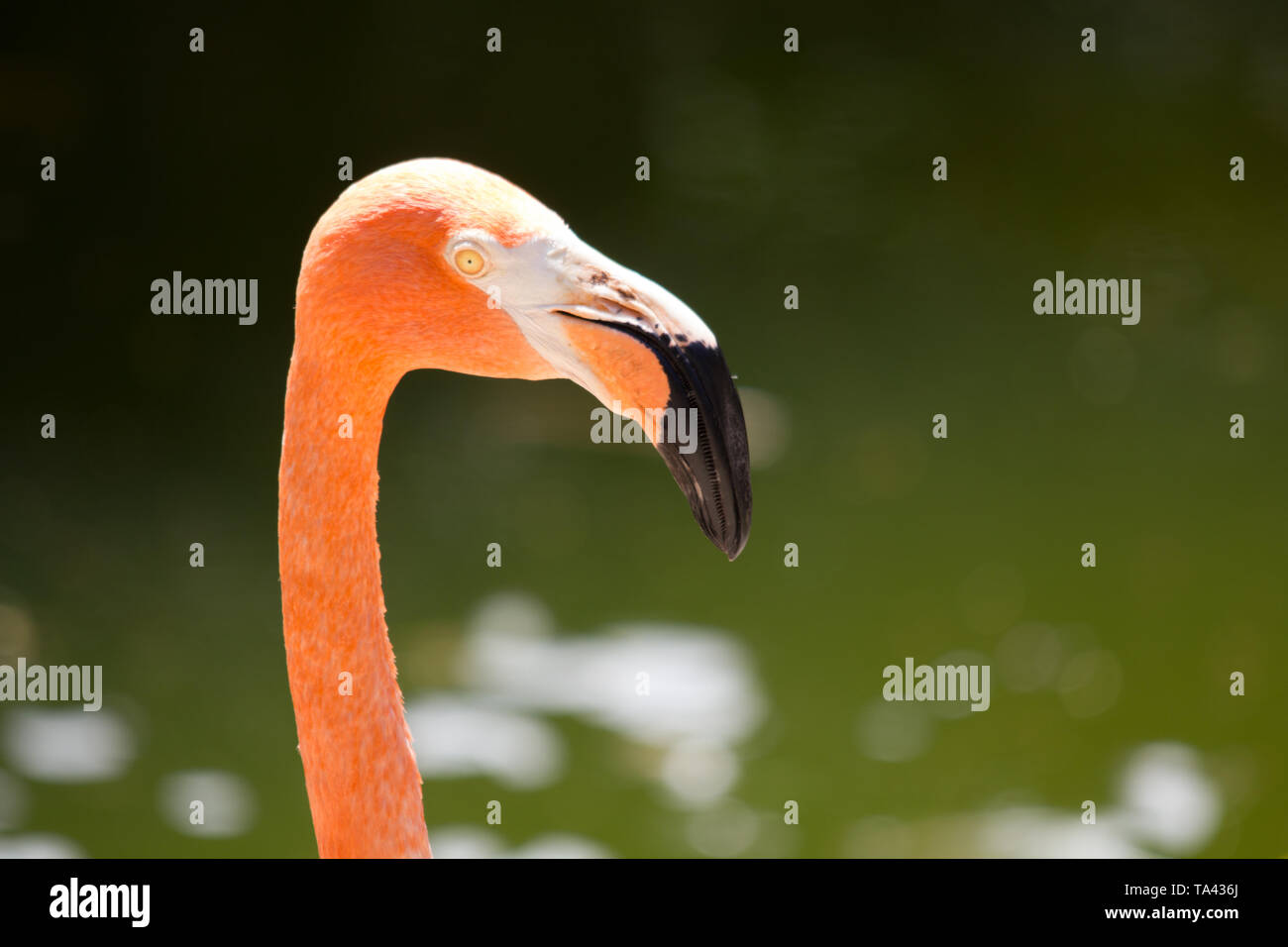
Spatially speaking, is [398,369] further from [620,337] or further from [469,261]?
[620,337]

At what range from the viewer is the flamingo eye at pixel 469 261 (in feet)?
4.71

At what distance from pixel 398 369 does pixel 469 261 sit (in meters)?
0.18

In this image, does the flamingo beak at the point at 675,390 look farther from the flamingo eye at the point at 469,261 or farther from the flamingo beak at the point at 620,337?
the flamingo eye at the point at 469,261

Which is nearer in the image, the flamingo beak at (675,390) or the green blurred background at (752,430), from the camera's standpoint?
the flamingo beak at (675,390)

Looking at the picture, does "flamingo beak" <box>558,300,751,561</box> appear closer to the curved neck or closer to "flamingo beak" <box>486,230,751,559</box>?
"flamingo beak" <box>486,230,751,559</box>

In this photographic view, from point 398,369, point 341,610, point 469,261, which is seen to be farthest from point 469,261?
point 341,610

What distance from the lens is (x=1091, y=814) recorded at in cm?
356

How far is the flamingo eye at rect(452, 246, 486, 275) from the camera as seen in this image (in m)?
1.43

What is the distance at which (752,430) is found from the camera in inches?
176

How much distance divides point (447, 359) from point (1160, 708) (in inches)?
121

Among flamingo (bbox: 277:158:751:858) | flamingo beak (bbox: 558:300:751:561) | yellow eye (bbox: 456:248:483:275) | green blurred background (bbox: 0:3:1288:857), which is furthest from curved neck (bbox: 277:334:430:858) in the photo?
green blurred background (bbox: 0:3:1288:857)

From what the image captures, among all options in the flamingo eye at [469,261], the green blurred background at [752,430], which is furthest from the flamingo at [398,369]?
the green blurred background at [752,430]

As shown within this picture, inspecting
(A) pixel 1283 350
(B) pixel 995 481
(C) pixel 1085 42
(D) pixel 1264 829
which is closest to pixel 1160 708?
(D) pixel 1264 829
